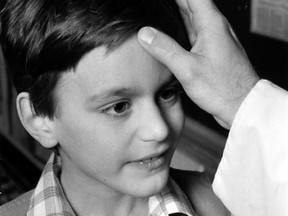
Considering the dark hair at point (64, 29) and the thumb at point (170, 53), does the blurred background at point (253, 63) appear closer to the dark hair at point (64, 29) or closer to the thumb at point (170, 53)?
the dark hair at point (64, 29)

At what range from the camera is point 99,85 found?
86 cm

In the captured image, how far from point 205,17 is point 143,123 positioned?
0.20m

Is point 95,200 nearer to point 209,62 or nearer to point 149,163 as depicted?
point 149,163

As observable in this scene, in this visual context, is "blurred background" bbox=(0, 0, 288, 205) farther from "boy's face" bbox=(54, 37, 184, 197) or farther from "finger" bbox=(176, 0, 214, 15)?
"finger" bbox=(176, 0, 214, 15)

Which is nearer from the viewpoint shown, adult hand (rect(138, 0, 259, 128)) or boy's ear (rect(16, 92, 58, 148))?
adult hand (rect(138, 0, 259, 128))

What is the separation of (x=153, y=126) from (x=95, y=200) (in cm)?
26

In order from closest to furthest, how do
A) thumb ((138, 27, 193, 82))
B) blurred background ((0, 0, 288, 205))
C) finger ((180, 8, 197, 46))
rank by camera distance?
thumb ((138, 27, 193, 82)) → finger ((180, 8, 197, 46)) → blurred background ((0, 0, 288, 205))

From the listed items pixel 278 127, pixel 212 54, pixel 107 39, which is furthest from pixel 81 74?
pixel 278 127

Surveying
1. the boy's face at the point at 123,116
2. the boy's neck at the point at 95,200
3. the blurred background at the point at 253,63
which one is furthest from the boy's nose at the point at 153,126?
the blurred background at the point at 253,63

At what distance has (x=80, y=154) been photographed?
0.93 meters

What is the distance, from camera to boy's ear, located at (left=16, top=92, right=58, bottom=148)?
3.20ft

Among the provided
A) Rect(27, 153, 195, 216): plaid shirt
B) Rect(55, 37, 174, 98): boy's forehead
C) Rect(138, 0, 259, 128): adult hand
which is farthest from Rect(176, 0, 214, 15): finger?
Rect(27, 153, 195, 216): plaid shirt

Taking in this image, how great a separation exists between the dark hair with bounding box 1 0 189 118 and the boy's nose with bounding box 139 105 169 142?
0.42 feet

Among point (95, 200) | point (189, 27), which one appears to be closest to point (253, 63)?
point (189, 27)
